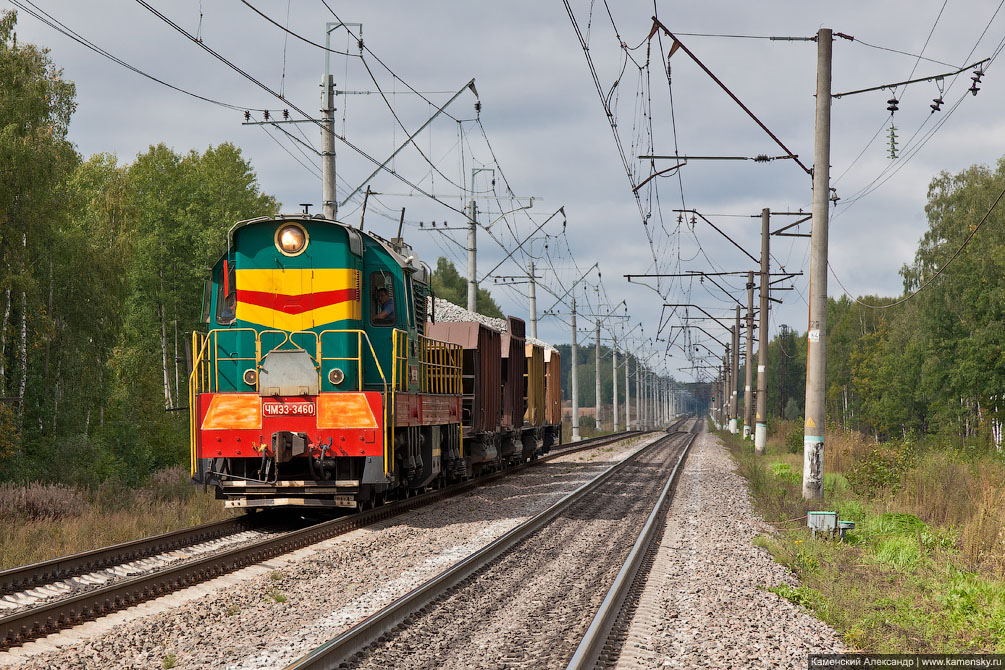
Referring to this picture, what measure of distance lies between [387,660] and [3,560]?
574 centimetres

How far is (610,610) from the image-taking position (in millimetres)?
7570

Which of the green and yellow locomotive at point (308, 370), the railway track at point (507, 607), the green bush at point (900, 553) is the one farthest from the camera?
the green and yellow locomotive at point (308, 370)

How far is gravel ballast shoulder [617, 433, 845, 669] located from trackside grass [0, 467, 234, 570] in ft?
22.0

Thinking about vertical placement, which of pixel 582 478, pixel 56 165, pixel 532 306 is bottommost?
pixel 582 478

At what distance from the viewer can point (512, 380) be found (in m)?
22.9

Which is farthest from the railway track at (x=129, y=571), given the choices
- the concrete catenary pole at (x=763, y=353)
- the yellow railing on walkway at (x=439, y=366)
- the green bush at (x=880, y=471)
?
the concrete catenary pole at (x=763, y=353)

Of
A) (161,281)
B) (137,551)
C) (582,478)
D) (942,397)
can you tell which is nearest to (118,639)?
(137,551)

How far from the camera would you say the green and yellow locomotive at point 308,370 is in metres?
12.2

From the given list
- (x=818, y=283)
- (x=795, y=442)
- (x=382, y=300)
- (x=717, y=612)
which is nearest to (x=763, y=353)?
(x=795, y=442)

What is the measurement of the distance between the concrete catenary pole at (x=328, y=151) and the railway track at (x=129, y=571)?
5699 mm

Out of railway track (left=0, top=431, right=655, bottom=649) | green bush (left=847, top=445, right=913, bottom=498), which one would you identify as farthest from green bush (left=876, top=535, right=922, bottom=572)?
railway track (left=0, top=431, right=655, bottom=649)

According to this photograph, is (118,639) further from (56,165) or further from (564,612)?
(56,165)

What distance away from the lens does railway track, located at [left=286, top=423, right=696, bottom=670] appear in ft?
21.1

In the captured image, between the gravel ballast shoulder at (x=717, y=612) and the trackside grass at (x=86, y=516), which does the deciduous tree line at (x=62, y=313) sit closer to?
the trackside grass at (x=86, y=516)
